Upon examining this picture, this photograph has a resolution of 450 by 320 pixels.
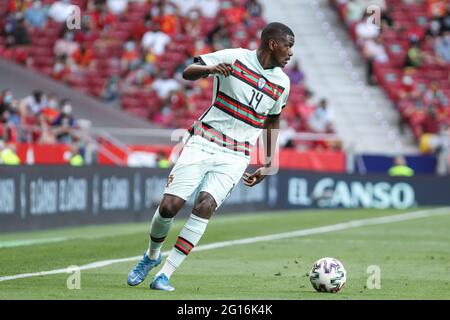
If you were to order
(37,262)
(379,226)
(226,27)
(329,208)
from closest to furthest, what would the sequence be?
1. (37,262)
2. (379,226)
3. (329,208)
4. (226,27)

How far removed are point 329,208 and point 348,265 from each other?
16.8 m

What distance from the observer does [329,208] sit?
30812mm

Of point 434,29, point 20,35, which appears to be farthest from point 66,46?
point 434,29

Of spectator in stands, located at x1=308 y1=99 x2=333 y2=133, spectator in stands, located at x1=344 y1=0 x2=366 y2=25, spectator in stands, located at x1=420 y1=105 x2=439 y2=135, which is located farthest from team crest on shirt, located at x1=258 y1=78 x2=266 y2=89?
spectator in stands, located at x1=344 y1=0 x2=366 y2=25

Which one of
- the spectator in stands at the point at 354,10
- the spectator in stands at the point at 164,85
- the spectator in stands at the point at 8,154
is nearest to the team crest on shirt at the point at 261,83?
the spectator in stands at the point at 8,154

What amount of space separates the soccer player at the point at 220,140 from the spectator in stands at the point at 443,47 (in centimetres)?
2541

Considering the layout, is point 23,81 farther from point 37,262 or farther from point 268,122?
point 268,122

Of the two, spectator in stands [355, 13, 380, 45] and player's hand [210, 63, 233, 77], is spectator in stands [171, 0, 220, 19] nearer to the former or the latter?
spectator in stands [355, 13, 380, 45]

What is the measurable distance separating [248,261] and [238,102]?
13.9ft

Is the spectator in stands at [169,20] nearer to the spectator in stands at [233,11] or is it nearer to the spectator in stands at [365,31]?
the spectator in stands at [233,11]

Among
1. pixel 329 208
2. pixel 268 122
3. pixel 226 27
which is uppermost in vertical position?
pixel 226 27

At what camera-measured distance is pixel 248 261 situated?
14.5 metres

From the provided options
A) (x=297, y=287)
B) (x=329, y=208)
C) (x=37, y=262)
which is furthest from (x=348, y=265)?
(x=329, y=208)

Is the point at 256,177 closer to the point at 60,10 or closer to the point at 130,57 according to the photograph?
the point at 130,57
